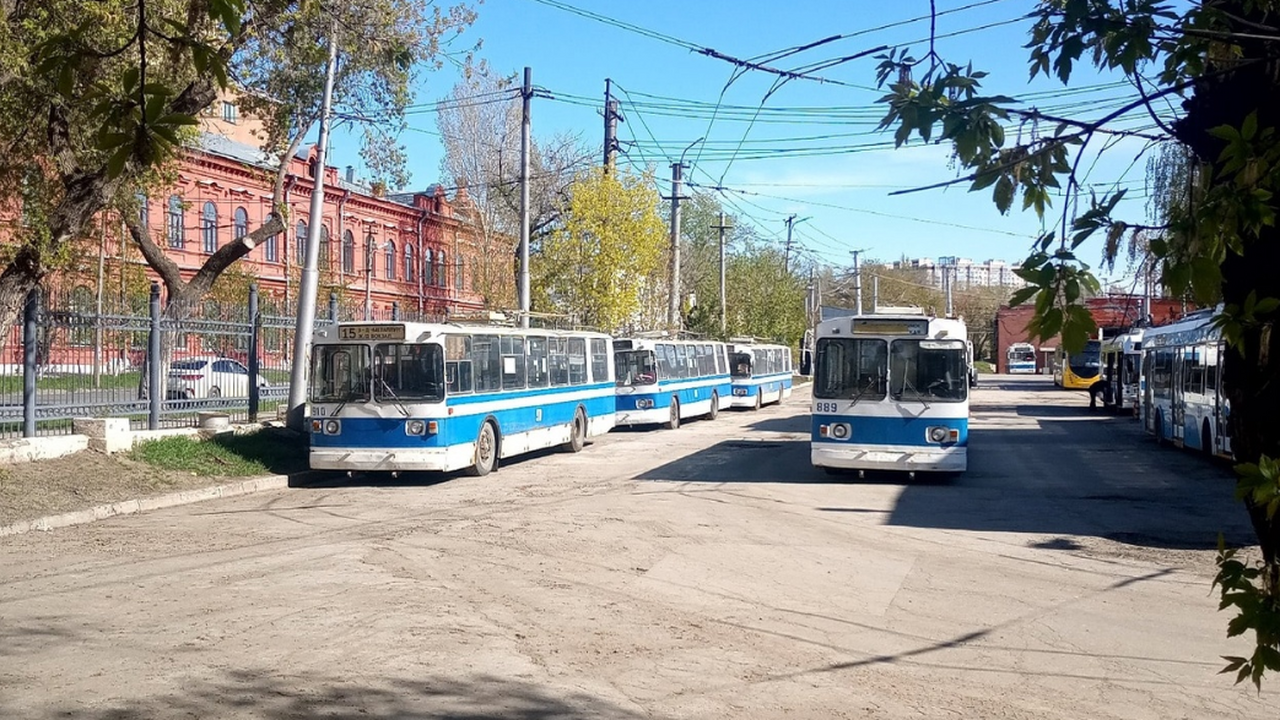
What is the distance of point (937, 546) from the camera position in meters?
12.8

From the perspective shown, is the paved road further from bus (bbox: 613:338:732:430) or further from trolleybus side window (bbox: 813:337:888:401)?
bus (bbox: 613:338:732:430)

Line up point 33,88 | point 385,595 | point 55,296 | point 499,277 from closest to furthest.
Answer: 1. point 385,595
2. point 33,88
3. point 55,296
4. point 499,277

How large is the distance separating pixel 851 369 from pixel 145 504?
10.5 meters

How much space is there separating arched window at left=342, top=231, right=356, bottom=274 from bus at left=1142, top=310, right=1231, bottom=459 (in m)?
34.5

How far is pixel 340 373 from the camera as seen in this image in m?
18.2

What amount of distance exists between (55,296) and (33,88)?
141 inches

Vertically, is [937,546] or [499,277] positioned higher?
[499,277]

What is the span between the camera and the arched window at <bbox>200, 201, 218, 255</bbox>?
44312 mm

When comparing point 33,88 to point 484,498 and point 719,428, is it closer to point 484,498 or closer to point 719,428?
point 484,498

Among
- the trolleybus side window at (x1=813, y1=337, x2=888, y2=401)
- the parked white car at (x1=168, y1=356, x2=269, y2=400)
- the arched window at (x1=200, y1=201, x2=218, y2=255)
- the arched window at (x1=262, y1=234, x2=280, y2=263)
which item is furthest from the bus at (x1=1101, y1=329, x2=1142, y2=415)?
the arched window at (x1=262, y1=234, x2=280, y2=263)

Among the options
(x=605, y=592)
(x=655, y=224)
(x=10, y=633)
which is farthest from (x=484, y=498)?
(x=655, y=224)

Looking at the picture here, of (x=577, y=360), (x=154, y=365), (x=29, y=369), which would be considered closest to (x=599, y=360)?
(x=577, y=360)

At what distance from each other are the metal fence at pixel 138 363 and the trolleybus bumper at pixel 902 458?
420 inches

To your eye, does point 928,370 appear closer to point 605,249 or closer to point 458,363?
point 458,363
